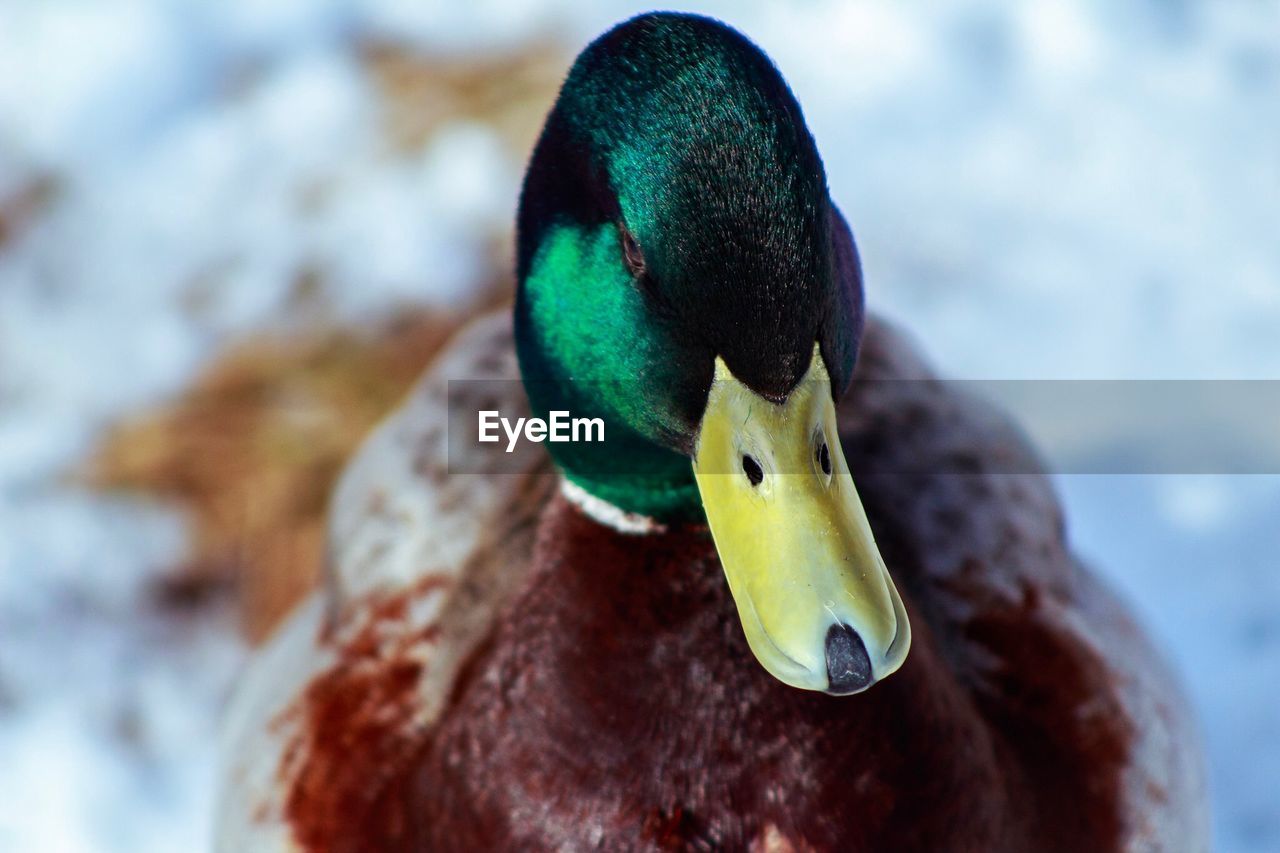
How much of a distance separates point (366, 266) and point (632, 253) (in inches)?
89.9

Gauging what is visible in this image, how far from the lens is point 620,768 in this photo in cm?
162

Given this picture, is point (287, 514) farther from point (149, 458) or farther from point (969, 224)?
point (969, 224)

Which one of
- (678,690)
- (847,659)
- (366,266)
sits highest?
(847,659)

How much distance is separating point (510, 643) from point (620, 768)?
0.22m

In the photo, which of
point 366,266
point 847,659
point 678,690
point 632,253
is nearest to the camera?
point 847,659

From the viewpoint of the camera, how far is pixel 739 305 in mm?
1366

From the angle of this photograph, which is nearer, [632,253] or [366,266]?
[632,253]

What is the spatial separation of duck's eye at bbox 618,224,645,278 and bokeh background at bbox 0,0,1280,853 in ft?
6.06

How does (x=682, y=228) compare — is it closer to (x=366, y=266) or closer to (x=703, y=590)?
(x=703, y=590)

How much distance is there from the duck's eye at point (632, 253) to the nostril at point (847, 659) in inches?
15.0

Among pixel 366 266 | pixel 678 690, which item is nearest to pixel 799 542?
pixel 678 690

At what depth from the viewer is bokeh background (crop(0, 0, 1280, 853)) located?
121 inches

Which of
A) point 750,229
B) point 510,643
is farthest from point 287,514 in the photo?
point 750,229

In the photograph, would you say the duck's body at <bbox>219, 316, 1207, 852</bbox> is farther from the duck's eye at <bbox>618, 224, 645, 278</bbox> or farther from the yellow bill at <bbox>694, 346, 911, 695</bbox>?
the duck's eye at <bbox>618, 224, 645, 278</bbox>
